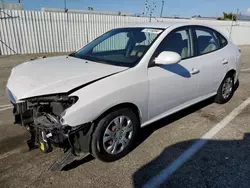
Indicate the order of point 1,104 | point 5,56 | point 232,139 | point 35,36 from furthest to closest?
point 35,36, point 5,56, point 1,104, point 232,139

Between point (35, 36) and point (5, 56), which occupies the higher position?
point (35, 36)

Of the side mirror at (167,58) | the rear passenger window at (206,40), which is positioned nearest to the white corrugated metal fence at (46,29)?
the rear passenger window at (206,40)

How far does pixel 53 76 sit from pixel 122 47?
154 cm

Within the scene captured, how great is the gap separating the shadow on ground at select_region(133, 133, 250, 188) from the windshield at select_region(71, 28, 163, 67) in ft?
4.48

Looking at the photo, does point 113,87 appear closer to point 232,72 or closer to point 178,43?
point 178,43

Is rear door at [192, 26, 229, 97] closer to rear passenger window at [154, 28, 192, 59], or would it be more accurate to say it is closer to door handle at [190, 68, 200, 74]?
door handle at [190, 68, 200, 74]

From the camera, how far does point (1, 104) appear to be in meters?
4.99

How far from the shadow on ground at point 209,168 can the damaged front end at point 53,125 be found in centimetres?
80

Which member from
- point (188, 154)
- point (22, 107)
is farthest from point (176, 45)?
point (22, 107)

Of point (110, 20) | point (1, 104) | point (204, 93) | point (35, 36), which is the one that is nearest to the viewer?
point (204, 93)

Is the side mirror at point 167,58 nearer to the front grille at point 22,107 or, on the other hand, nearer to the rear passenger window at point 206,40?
the rear passenger window at point 206,40

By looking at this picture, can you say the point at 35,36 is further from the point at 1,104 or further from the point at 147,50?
the point at 147,50

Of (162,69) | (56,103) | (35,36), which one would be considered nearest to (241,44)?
(35,36)

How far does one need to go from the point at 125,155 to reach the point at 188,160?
0.85m
